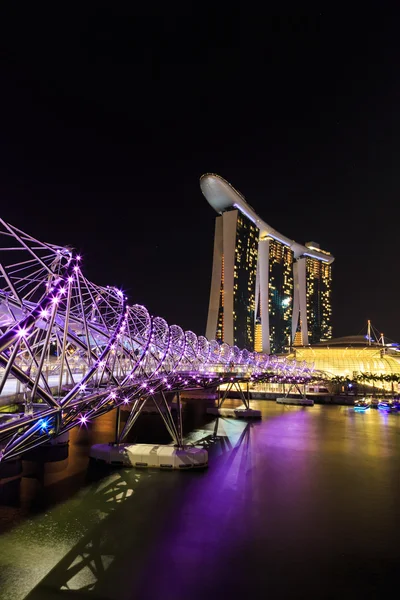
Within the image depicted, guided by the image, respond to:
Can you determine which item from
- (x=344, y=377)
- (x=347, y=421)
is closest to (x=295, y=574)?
(x=347, y=421)

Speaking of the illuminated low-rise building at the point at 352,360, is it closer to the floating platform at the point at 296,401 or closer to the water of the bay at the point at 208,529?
the floating platform at the point at 296,401

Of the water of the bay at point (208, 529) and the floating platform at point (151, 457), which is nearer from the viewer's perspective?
the water of the bay at point (208, 529)

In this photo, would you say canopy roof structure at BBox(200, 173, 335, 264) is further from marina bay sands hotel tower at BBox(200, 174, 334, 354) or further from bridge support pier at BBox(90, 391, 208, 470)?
bridge support pier at BBox(90, 391, 208, 470)

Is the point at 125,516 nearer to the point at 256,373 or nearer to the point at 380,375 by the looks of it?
the point at 256,373

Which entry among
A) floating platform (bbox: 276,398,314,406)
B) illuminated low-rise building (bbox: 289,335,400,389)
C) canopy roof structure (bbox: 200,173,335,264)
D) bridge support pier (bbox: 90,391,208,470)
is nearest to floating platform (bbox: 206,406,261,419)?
floating platform (bbox: 276,398,314,406)

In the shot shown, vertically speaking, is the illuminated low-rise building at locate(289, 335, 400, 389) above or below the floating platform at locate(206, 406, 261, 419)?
above

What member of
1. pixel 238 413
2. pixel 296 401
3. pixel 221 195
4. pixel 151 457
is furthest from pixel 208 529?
pixel 221 195

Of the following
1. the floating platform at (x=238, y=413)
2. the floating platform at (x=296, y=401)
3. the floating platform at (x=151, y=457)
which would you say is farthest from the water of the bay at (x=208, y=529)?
the floating platform at (x=296, y=401)
